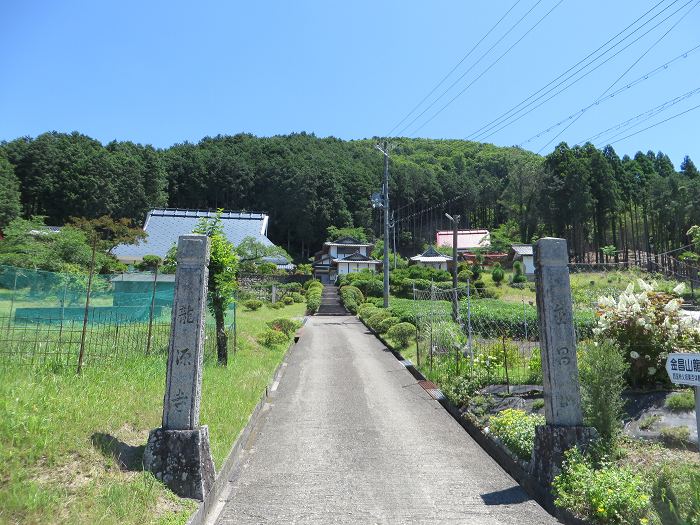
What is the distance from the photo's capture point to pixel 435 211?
264ft

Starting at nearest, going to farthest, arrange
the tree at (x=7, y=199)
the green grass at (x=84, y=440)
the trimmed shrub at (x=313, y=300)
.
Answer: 1. the green grass at (x=84, y=440)
2. the trimmed shrub at (x=313, y=300)
3. the tree at (x=7, y=199)

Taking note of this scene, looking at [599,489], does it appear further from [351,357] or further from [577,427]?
[351,357]

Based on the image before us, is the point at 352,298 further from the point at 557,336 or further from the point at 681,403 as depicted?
the point at 557,336

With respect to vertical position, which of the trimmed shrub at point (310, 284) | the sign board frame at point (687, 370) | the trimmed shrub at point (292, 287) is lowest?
the sign board frame at point (687, 370)

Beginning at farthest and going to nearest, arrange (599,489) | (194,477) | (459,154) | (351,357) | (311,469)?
(459,154)
(351,357)
(311,469)
(194,477)
(599,489)

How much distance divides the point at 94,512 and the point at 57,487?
47cm

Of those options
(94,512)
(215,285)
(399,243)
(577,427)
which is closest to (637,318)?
(577,427)

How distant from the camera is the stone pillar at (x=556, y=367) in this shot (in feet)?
16.2

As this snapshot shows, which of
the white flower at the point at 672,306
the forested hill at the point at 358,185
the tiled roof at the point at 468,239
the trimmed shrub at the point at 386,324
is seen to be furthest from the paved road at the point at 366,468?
the tiled roof at the point at 468,239

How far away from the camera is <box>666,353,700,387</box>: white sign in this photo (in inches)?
134

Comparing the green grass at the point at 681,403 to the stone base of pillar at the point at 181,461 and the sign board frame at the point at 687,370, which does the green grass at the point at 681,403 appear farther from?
the stone base of pillar at the point at 181,461

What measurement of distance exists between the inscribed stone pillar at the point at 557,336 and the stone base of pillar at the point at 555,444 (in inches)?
4.3

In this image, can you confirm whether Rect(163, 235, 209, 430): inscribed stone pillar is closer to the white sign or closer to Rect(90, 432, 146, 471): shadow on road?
Rect(90, 432, 146, 471): shadow on road

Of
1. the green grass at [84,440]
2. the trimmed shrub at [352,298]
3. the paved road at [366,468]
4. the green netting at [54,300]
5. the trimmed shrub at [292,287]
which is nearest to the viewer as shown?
the green grass at [84,440]
